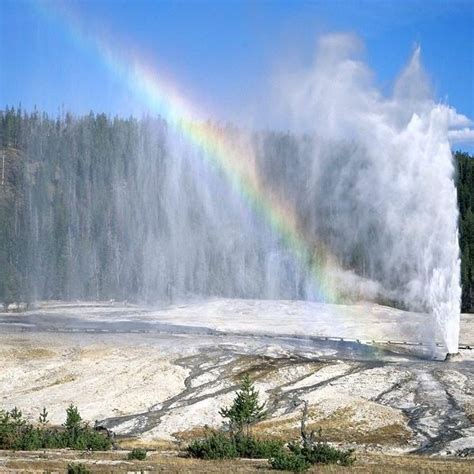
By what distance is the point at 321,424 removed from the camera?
34719 millimetres

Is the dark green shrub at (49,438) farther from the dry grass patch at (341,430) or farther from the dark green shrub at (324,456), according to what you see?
the dry grass patch at (341,430)

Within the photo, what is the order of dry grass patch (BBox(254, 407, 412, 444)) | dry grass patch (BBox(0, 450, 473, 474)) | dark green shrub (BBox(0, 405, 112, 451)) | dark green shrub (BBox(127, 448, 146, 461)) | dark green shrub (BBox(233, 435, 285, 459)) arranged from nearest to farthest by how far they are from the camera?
1. dry grass patch (BBox(0, 450, 473, 474))
2. dark green shrub (BBox(127, 448, 146, 461))
3. dark green shrub (BBox(233, 435, 285, 459))
4. dark green shrub (BBox(0, 405, 112, 451))
5. dry grass patch (BBox(254, 407, 412, 444))

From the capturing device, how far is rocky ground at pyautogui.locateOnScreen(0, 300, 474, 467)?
34.2 meters

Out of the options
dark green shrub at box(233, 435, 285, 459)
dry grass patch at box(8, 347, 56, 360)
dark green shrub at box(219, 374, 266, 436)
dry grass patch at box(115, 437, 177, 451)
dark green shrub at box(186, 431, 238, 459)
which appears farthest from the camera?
dry grass patch at box(8, 347, 56, 360)

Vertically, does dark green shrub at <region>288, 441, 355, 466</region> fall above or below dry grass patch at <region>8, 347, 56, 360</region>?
below

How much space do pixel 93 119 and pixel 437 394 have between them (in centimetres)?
11551

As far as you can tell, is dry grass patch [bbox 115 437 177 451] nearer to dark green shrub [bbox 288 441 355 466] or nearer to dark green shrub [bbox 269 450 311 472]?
dark green shrub [bbox 288 441 355 466]

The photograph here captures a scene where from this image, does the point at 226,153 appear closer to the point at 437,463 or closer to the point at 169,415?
the point at 169,415

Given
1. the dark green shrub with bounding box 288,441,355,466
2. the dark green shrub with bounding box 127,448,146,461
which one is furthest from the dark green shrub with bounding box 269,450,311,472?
the dark green shrub with bounding box 127,448,146,461

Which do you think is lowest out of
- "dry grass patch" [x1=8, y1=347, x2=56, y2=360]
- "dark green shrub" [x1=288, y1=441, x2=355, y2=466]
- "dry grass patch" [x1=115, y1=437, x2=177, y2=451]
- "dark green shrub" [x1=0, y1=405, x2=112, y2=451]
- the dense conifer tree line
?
"dry grass patch" [x1=115, y1=437, x2=177, y2=451]

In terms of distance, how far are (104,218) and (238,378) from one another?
70.5 m

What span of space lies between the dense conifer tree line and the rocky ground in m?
28.7

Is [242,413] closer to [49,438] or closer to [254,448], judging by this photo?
[254,448]

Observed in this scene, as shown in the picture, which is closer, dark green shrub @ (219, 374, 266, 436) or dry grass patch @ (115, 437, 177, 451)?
dry grass patch @ (115, 437, 177, 451)
